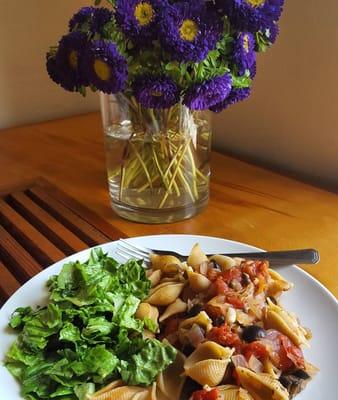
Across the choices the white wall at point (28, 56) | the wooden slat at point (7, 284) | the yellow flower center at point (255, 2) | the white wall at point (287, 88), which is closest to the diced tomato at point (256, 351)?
the wooden slat at point (7, 284)

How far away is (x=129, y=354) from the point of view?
624 millimetres

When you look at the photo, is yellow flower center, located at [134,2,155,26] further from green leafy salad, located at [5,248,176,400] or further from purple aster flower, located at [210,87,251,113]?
green leafy salad, located at [5,248,176,400]

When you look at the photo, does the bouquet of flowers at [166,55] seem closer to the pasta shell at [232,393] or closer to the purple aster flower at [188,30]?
the purple aster flower at [188,30]

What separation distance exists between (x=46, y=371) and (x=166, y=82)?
42 centimetres

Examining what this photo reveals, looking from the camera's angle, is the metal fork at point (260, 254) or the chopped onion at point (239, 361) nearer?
the chopped onion at point (239, 361)

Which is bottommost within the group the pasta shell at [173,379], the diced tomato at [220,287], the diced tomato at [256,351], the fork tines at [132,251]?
the pasta shell at [173,379]

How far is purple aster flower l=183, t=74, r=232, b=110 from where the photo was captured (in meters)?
0.79

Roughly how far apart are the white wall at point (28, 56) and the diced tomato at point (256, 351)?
1.17 metres

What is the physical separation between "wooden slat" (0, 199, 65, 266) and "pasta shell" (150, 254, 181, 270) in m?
0.18

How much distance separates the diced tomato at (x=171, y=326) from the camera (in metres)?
0.69

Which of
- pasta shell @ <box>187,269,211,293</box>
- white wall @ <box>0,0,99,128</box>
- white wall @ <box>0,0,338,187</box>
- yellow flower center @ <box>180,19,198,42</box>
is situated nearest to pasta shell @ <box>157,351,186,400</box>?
pasta shell @ <box>187,269,211,293</box>

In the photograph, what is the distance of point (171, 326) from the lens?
69 centimetres

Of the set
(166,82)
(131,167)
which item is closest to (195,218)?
(131,167)

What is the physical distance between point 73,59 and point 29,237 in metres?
0.31
